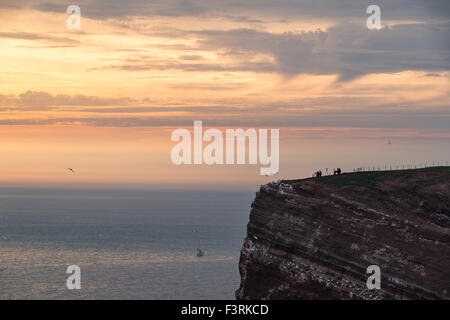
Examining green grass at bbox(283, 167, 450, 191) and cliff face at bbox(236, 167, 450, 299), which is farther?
green grass at bbox(283, 167, 450, 191)

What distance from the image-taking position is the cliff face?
59812mm

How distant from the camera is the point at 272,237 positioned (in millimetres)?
65312

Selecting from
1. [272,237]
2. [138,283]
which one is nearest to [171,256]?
[138,283]

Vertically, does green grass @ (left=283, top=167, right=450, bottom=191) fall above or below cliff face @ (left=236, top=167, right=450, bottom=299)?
above

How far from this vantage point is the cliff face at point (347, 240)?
59812 mm

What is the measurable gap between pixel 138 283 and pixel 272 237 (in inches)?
3156

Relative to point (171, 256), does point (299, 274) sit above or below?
above

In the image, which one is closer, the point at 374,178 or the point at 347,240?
the point at 347,240

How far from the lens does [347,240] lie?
6238 centimetres

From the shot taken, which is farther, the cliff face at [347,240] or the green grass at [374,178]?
the green grass at [374,178]

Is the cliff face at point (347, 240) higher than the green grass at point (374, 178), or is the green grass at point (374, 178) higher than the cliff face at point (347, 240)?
the green grass at point (374, 178)
